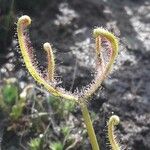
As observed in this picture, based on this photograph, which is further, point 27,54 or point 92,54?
point 92,54

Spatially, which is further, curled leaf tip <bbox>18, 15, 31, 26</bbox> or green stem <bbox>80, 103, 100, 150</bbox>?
green stem <bbox>80, 103, 100, 150</bbox>

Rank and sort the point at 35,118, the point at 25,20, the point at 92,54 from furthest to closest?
1. the point at 92,54
2. the point at 35,118
3. the point at 25,20

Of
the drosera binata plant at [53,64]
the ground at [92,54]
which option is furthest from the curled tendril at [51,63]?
the ground at [92,54]

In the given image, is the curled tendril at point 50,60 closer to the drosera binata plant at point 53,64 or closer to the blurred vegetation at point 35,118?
the drosera binata plant at point 53,64

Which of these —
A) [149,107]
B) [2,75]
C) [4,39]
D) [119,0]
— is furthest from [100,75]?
[119,0]

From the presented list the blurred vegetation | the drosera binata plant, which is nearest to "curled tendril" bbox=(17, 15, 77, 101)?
the drosera binata plant

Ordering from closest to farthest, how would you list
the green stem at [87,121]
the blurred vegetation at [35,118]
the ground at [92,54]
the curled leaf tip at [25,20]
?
1. the curled leaf tip at [25,20]
2. the green stem at [87,121]
3. the blurred vegetation at [35,118]
4. the ground at [92,54]

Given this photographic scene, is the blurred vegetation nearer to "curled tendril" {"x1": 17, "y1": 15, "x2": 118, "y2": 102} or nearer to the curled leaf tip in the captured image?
"curled tendril" {"x1": 17, "y1": 15, "x2": 118, "y2": 102}

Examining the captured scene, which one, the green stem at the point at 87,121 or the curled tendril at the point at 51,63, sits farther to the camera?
the green stem at the point at 87,121

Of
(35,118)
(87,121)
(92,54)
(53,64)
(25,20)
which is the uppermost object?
(25,20)

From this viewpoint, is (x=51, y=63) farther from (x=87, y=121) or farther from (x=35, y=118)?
(x=35, y=118)

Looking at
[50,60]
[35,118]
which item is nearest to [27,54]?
[50,60]
